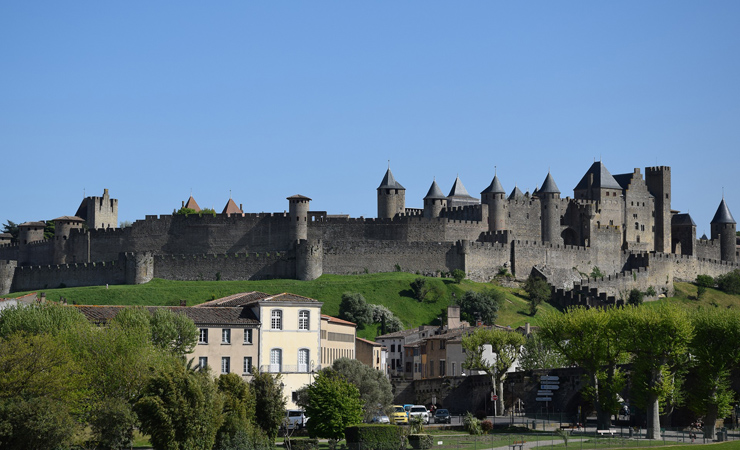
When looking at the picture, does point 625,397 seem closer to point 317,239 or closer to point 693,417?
point 693,417

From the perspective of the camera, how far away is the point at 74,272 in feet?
379

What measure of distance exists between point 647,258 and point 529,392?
5458cm

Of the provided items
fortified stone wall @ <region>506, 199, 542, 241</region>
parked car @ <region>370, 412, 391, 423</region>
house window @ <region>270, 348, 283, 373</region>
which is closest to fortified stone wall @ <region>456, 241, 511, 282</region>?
fortified stone wall @ <region>506, 199, 542, 241</region>

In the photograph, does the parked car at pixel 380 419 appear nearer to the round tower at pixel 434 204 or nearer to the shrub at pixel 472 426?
the shrub at pixel 472 426

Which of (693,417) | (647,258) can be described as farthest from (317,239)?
(693,417)

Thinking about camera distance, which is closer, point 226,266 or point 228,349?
point 228,349

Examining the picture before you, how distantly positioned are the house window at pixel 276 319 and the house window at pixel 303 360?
1849 millimetres

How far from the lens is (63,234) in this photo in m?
123

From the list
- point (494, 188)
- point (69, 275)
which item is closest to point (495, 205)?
point (494, 188)

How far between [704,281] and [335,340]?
5419 cm

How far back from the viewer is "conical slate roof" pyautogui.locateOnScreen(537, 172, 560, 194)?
121375mm

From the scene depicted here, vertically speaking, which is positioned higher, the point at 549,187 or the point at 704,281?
the point at 549,187

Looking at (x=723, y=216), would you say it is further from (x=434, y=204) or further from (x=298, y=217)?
(x=298, y=217)

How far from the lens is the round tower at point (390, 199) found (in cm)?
12100
